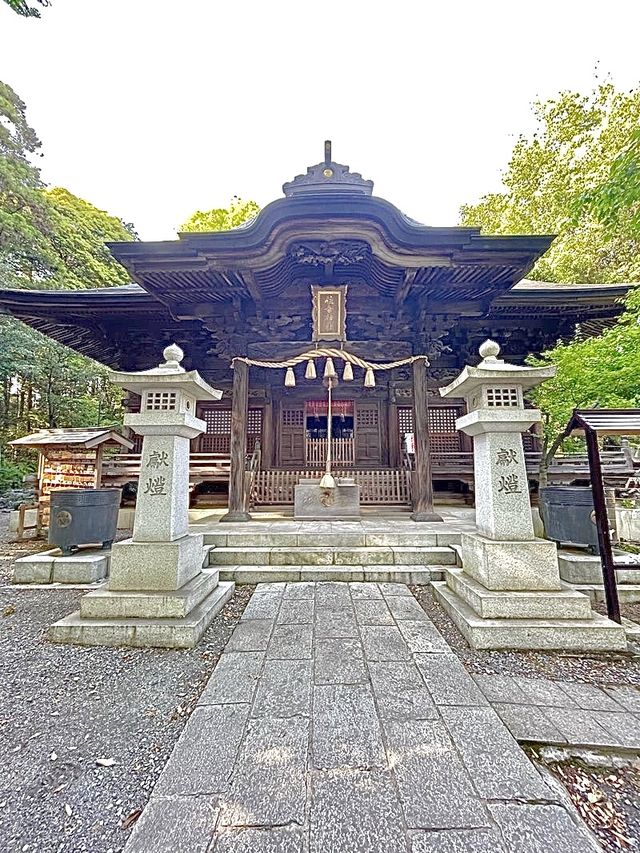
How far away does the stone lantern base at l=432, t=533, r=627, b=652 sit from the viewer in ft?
9.37

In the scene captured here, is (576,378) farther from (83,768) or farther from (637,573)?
(83,768)

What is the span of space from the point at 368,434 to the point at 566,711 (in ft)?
24.0

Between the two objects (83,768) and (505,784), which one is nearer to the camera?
(505,784)

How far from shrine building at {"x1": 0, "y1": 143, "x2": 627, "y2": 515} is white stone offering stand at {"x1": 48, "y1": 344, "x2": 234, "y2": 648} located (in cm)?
274

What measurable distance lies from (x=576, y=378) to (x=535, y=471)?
8.95ft

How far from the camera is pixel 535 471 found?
24.8ft

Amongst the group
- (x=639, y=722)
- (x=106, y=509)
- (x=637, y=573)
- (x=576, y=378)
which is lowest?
(x=639, y=722)

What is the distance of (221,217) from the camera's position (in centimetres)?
2136

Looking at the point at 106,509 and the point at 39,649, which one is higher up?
the point at 106,509

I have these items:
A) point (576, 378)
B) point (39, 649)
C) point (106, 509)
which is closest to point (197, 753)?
point (39, 649)

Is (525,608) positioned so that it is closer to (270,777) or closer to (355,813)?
(355,813)

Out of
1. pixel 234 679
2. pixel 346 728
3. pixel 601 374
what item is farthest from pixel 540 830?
pixel 601 374

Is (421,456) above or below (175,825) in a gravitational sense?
above

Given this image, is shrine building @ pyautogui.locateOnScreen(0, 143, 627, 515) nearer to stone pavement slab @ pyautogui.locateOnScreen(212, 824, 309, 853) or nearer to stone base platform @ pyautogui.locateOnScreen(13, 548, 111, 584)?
stone base platform @ pyautogui.locateOnScreen(13, 548, 111, 584)
